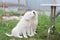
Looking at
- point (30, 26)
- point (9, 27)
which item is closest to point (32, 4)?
point (9, 27)

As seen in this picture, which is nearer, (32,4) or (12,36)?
(12,36)

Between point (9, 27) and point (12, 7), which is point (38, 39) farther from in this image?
point (12, 7)

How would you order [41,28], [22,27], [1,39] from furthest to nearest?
[41,28]
[22,27]
[1,39]

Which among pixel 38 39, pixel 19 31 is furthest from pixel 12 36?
pixel 38 39

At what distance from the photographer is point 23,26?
17.6 feet

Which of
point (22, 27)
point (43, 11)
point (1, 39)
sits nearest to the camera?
point (1, 39)

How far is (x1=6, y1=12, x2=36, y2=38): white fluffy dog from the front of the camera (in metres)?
5.33

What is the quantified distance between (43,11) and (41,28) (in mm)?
3123

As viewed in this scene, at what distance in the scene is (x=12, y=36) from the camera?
5.25 metres

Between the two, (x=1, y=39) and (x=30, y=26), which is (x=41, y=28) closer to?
(x=30, y=26)

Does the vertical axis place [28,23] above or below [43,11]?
above

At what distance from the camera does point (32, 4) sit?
366 inches

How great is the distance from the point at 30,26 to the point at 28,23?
111 millimetres

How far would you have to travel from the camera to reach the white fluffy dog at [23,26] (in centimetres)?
533
